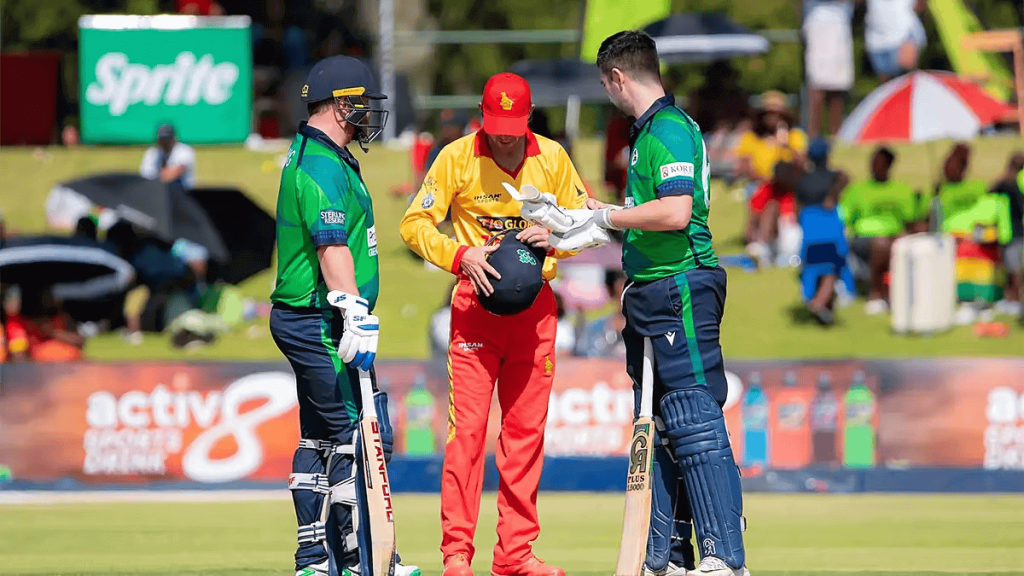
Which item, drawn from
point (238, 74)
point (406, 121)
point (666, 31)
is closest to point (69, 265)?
point (238, 74)

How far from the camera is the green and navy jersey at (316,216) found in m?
6.27

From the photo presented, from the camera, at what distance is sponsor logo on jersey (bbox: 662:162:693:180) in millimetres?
6215

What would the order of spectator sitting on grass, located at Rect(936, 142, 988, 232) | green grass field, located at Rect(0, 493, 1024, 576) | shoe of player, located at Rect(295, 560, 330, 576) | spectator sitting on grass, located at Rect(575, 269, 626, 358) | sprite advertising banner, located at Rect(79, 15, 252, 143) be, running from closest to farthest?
shoe of player, located at Rect(295, 560, 330, 576)
green grass field, located at Rect(0, 493, 1024, 576)
spectator sitting on grass, located at Rect(575, 269, 626, 358)
spectator sitting on grass, located at Rect(936, 142, 988, 232)
sprite advertising banner, located at Rect(79, 15, 252, 143)

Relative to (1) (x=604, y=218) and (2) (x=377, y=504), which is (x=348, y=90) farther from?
(2) (x=377, y=504)

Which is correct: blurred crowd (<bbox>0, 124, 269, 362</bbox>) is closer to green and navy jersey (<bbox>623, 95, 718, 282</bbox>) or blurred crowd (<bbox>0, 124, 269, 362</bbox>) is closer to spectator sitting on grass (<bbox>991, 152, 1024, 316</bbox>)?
spectator sitting on grass (<bbox>991, 152, 1024, 316</bbox>)

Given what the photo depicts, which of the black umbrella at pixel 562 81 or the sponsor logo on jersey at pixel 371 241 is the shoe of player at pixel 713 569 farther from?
the black umbrella at pixel 562 81

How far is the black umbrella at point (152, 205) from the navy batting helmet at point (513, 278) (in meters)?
→ 8.33

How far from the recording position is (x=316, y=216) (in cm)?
625

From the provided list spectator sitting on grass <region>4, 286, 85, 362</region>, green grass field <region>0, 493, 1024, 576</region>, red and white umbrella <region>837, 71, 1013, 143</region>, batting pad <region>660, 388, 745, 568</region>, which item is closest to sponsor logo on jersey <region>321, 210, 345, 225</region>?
batting pad <region>660, 388, 745, 568</region>

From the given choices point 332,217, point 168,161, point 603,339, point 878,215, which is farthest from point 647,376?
point 168,161

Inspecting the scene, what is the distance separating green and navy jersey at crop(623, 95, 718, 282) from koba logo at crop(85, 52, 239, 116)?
13.0 meters

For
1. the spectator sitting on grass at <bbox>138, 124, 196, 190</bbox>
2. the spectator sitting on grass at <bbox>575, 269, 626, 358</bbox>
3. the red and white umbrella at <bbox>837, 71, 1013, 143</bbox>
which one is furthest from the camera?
the red and white umbrella at <bbox>837, 71, 1013, 143</bbox>

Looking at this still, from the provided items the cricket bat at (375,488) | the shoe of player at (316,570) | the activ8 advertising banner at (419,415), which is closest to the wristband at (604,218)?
the cricket bat at (375,488)

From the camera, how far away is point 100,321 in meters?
15.5
